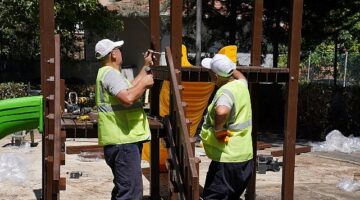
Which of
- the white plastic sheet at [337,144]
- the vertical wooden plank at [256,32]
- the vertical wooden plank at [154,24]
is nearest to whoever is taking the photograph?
the vertical wooden plank at [154,24]

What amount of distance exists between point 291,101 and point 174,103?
5.92 ft

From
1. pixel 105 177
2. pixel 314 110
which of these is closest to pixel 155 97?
pixel 105 177

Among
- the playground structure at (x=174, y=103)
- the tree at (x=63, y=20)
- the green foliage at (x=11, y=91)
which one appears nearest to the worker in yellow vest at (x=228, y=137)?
the playground structure at (x=174, y=103)

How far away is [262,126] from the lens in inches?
568

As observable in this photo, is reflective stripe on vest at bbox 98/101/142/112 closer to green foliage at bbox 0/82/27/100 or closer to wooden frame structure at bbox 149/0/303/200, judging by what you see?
wooden frame structure at bbox 149/0/303/200

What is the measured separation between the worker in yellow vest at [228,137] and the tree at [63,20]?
33.7 ft

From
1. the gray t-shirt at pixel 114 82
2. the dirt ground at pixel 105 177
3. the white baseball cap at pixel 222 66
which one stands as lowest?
the dirt ground at pixel 105 177

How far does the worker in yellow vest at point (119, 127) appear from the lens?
4426 millimetres

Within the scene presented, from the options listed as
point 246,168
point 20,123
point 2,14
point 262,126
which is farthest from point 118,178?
point 2,14

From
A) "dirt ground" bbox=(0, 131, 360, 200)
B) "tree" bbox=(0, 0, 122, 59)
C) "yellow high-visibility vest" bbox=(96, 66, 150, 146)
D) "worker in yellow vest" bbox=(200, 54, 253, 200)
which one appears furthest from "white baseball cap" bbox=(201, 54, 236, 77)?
"tree" bbox=(0, 0, 122, 59)

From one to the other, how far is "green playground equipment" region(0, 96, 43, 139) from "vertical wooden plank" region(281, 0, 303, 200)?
8.13ft

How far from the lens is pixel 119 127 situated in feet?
14.6

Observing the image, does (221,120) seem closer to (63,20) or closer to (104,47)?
(104,47)

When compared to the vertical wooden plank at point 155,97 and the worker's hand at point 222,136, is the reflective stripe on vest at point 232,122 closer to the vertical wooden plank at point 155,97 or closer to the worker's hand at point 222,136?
the worker's hand at point 222,136
